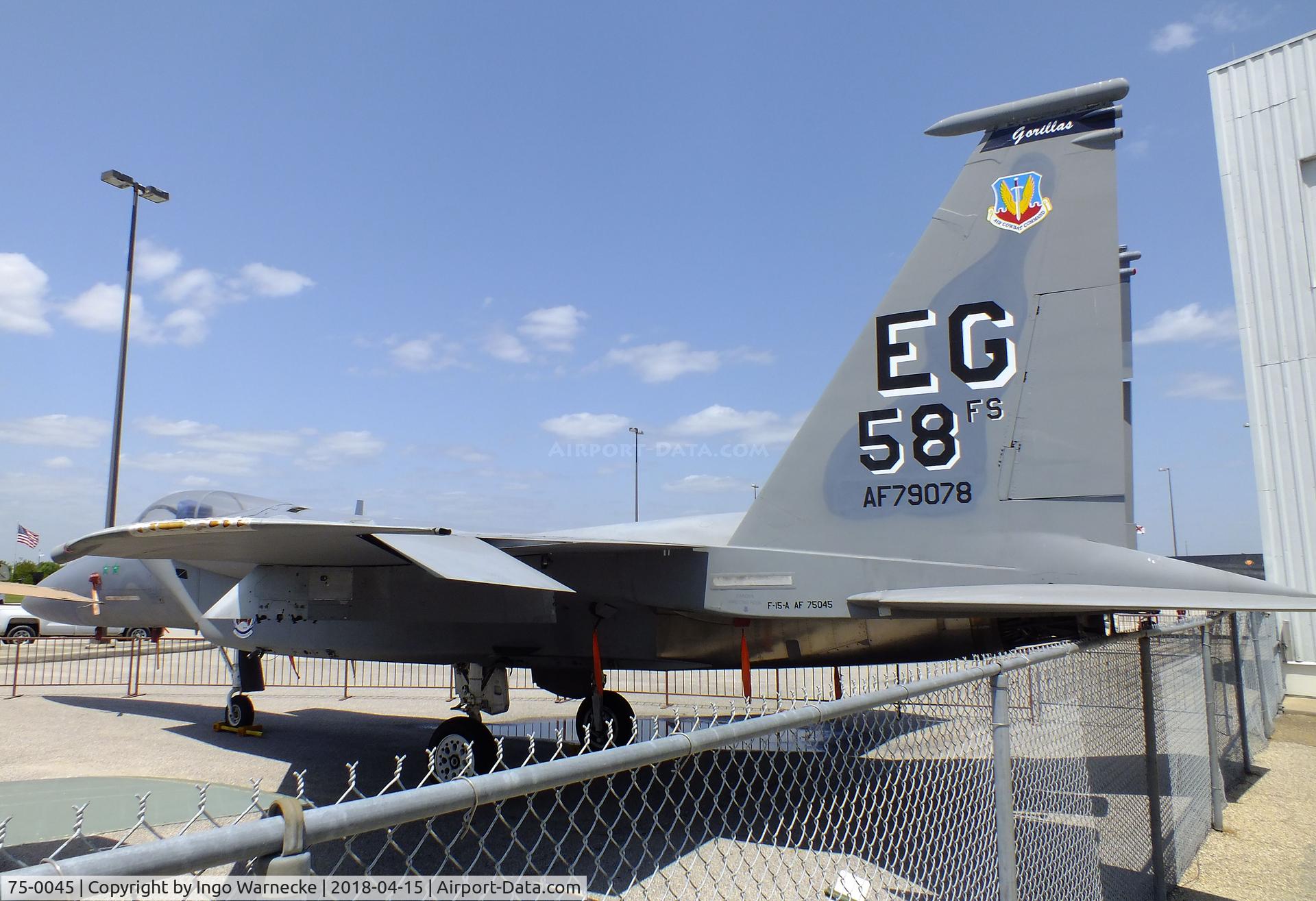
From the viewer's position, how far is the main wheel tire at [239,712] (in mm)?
11195

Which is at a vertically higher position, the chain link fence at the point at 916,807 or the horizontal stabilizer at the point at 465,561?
the horizontal stabilizer at the point at 465,561

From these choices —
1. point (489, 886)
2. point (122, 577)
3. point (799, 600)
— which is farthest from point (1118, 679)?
point (122, 577)

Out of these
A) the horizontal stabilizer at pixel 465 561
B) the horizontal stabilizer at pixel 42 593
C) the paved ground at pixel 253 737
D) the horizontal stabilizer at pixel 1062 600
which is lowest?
the paved ground at pixel 253 737

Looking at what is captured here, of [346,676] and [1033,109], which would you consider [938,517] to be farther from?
[346,676]

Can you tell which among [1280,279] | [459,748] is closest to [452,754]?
[459,748]

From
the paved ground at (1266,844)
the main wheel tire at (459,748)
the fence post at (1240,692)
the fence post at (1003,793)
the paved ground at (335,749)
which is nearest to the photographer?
the fence post at (1003,793)

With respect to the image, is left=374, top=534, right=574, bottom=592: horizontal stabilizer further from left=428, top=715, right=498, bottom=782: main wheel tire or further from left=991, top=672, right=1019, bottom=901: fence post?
left=991, top=672, right=1019, bottom=901: fence post

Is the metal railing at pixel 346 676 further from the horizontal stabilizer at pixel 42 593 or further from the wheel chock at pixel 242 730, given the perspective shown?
the wheel chock at pixel 242 730

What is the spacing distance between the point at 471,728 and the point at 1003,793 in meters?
6.39

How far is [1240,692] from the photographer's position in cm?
804

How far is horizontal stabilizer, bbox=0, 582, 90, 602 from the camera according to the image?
12242 mm

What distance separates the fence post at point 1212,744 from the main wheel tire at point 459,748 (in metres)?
6.36

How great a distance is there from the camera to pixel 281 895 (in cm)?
129

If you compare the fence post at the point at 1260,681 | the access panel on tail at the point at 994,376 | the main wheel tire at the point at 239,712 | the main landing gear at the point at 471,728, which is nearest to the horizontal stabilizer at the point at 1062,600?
the access panel on tail at the point at 994,376
